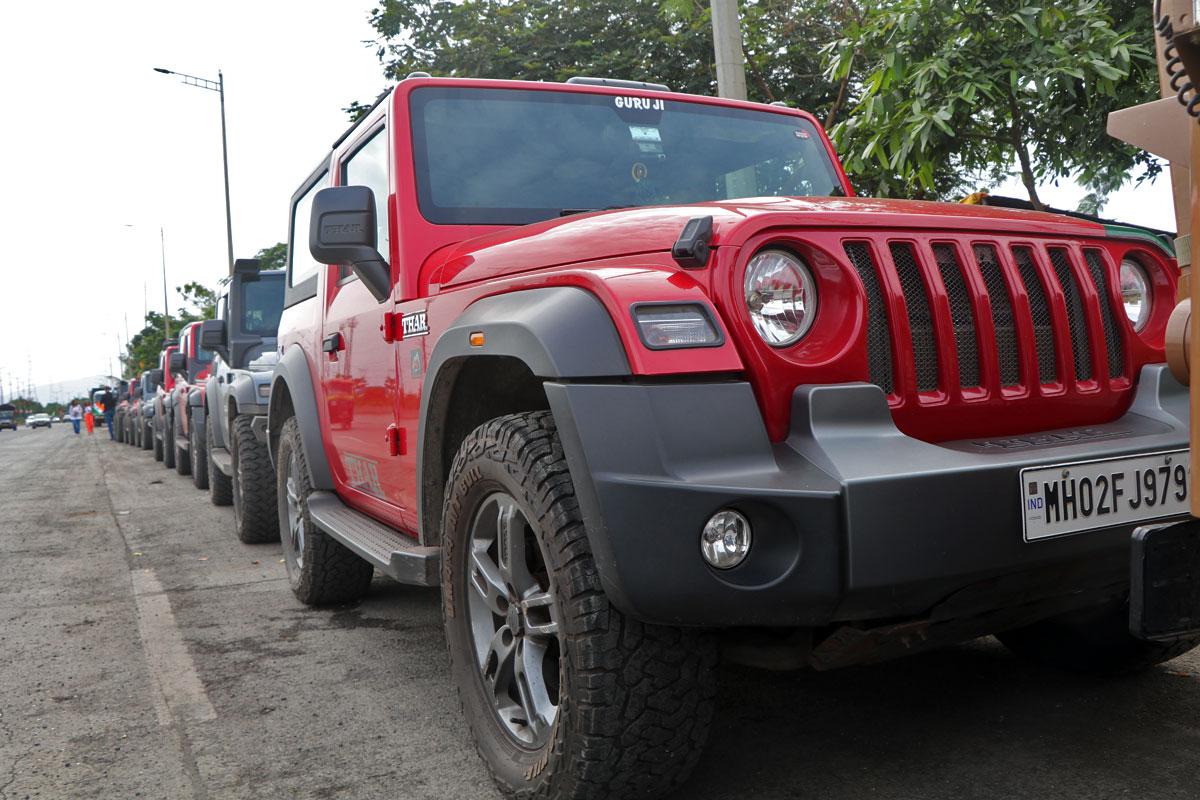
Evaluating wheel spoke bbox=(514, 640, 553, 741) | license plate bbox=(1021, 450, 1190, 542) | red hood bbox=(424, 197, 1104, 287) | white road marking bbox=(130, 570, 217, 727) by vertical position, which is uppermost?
red hood bbox=(424, 197, 1104, 287)

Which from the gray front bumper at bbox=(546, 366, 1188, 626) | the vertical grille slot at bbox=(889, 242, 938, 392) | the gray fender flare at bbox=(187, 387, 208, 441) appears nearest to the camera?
the gray front bumper at bbox=(546, 366, 1188, 626)

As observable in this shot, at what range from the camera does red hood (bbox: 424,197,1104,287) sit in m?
2.30

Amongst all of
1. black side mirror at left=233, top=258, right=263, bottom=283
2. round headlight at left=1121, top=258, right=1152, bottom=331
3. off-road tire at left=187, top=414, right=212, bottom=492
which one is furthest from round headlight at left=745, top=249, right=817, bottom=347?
off-road tire at left=187, top=414, right=212, bottom=492

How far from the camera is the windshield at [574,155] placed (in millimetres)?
3473

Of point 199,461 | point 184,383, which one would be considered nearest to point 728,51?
point 199,461

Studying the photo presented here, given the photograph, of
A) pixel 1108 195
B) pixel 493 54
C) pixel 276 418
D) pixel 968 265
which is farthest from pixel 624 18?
pixel 968 265

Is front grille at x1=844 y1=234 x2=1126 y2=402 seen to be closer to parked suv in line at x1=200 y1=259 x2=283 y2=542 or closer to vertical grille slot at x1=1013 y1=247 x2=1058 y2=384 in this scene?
vertical grille slot at x1=1013 y1=247 x2=1058 y2=384

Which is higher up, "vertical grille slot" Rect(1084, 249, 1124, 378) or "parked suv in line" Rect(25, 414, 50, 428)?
"vertical grille slot" Rect(1084, 249, 1124, 378)

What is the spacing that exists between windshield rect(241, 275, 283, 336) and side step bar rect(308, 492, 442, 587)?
193 inches

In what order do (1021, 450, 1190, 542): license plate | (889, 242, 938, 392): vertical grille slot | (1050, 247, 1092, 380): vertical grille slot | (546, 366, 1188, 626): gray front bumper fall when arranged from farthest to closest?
(1050, 247, 1092, 380): vertical grille slot, (889, 242, 938, 392): vertical grille slot, (1021, 450, 1190, 542): license plate, (546, 366, 1188, 626): gray front bumper

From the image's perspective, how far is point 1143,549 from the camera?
186 cm

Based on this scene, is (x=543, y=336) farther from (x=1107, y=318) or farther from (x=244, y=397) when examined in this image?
(x=244, y=397)

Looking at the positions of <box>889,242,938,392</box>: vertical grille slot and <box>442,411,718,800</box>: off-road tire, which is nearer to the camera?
<box>442,411,718,800</box>: off-road tire

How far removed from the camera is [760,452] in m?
2.06
